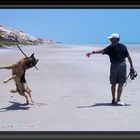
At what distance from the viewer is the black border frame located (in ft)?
15.0

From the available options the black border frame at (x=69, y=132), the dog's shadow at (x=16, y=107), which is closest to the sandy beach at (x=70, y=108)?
the dog's shadow at (x=16, y=107)

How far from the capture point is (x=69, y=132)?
573 centimetres

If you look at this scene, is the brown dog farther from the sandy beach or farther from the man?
the man

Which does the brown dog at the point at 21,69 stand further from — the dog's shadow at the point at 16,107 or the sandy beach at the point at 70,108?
the sandy beach at the point at 70,108

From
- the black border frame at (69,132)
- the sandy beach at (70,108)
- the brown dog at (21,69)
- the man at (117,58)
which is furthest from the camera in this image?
the man at (117,58)

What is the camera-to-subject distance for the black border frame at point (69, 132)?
15.0ft

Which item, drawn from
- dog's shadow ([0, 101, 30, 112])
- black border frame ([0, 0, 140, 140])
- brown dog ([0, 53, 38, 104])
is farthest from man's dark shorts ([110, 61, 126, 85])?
black border frame ([0, 0, 140, 140])

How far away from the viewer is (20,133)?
557cm

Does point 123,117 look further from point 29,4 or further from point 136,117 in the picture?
point 29,4

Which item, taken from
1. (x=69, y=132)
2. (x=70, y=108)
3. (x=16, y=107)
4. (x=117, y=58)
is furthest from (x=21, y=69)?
(x=69, y=132)

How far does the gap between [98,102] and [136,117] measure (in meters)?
1.63

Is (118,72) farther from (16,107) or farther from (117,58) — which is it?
(16,107)

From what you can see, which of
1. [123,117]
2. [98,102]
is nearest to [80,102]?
[98,102]
